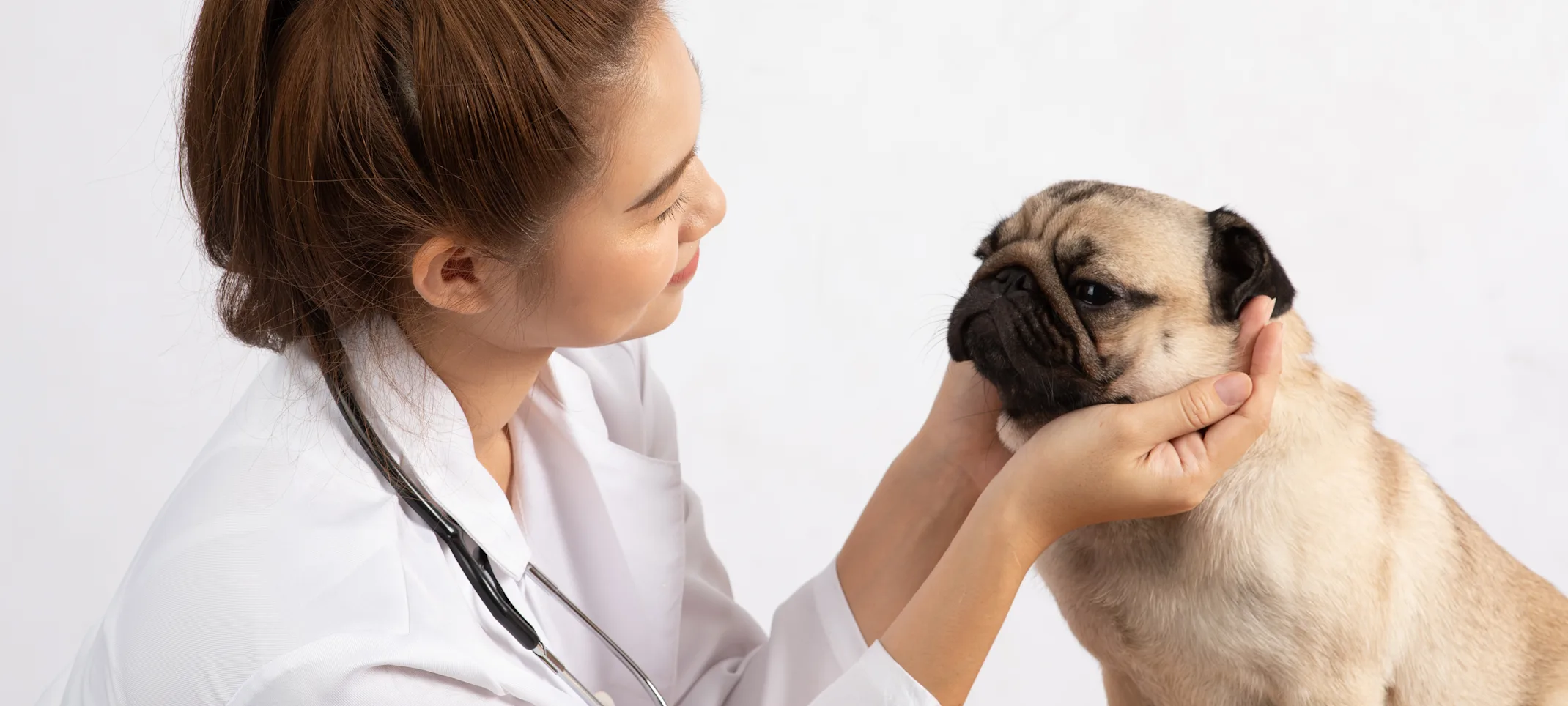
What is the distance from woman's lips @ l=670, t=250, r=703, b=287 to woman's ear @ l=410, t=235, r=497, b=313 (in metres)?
0.31

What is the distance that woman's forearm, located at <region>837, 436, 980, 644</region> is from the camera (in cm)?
223

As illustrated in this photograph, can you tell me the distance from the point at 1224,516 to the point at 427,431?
118cm

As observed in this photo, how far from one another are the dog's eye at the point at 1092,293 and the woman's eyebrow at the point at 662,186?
62 centimetres

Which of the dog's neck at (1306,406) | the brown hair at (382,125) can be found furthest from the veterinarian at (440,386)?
the dog's neck at (1306,406)

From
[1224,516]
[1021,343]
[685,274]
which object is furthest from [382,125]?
[1224,516]

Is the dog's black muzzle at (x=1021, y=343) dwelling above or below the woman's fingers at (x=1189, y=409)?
above

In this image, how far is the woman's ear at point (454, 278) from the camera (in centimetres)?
170

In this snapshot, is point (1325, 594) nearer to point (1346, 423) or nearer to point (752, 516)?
point (1346, 423)

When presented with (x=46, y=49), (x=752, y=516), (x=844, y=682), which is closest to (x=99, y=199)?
(x=46, y=49)

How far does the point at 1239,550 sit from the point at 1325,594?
0.14 meters

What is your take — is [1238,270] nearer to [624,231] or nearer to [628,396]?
[624,231]

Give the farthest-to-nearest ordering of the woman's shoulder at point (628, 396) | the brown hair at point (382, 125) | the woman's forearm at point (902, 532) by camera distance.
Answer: the woman's shoulder at point (628, 396), the woman's forearm at point (902, 532), the brown hair at point (382, 125)

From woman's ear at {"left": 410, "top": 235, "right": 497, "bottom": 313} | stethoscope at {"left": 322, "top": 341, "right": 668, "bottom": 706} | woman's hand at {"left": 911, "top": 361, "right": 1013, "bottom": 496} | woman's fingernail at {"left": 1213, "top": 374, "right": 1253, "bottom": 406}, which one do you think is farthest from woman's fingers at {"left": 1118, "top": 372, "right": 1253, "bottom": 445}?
woman's ear at {"left": 410, "top": 235, "right": 497, "bottom": 313}

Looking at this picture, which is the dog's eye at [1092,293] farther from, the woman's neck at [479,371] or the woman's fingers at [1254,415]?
the woman's neck at [479,371]
